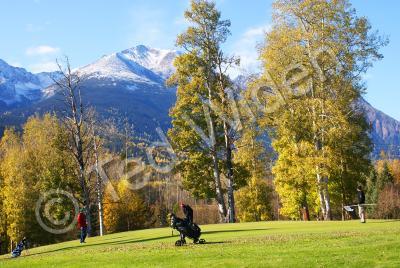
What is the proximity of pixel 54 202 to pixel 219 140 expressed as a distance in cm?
2388

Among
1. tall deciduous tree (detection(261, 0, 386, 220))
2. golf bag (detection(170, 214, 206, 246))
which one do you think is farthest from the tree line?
golf bag (detection(170, 214, 206, 246))

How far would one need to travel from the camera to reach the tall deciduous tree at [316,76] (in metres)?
35.7

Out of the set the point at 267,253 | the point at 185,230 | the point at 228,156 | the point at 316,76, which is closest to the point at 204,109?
the point at 228,156

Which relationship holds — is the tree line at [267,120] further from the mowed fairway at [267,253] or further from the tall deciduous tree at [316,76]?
the mowed fairway at [267,253]

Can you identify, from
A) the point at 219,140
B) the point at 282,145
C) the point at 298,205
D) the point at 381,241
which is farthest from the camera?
the point at 298,205

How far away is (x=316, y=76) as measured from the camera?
37.0 m

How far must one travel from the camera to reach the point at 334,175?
4438cm

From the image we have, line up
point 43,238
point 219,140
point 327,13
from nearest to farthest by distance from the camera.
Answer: point 327,13 → point 219,140 → point 43,238

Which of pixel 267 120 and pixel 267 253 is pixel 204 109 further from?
pixel 267 253

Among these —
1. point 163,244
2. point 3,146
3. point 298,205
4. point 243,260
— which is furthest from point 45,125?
point 243,260

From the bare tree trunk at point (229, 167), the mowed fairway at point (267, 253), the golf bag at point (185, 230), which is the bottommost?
the mowed fairway at point (267, 253)

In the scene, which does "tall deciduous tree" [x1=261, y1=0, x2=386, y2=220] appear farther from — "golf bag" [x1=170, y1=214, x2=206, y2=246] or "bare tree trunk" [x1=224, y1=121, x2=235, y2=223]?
"golf bag" [x1=170, y1=214, x2=206, y2=246]

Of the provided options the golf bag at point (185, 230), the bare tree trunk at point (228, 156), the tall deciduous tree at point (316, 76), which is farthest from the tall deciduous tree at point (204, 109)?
the golf bag at point (185, 230)

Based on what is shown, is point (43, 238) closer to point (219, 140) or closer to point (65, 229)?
point (65, 229)
